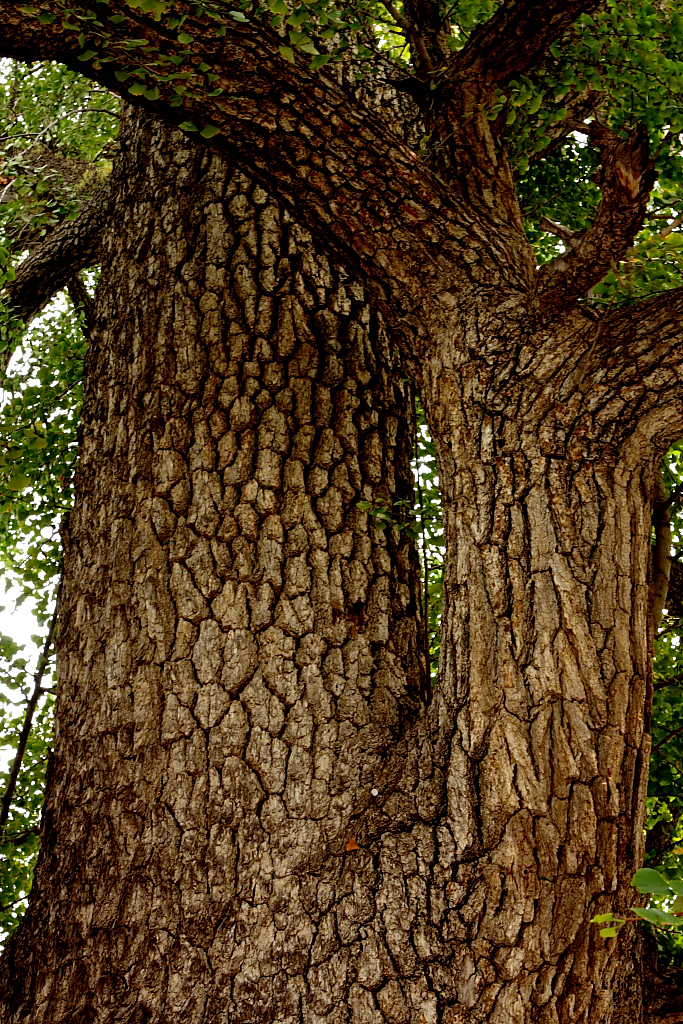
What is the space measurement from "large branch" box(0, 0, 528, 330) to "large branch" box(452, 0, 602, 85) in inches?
21.8

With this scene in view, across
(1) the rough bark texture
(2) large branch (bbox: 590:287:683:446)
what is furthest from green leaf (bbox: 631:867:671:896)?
(2) large branch (bbox: 590:287:683:446)

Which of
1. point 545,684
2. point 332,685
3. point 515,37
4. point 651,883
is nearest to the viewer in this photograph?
point 651,883

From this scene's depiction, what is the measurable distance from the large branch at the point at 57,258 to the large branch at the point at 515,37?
250cm

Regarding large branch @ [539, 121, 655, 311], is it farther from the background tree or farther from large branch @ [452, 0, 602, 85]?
large branch @ [452, 0, 602, 85]

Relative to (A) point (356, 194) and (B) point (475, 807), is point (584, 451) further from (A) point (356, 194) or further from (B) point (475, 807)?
(A) point (356, 194)

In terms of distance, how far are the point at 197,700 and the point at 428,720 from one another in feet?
2.65

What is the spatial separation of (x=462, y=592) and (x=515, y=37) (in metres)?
2.11

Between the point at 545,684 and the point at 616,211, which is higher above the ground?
the point at 616,211

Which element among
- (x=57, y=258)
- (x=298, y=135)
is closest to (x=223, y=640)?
(x=298, y=135)

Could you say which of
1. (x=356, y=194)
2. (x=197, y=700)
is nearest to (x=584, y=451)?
(x=356, y=194)

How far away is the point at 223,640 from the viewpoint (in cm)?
297

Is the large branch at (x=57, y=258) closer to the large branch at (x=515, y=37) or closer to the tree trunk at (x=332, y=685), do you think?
the tree trunk at (x=332, y=685)

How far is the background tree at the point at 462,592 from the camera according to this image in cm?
223

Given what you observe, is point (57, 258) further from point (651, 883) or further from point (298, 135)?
point (651, 883)
